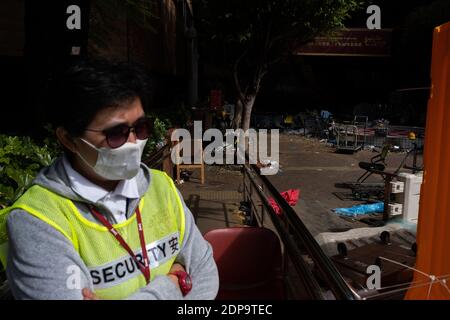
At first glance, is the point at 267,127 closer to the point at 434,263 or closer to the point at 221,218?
the point at 221,218

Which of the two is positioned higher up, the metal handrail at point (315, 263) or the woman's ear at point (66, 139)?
the woman's ear at point (66, 139)

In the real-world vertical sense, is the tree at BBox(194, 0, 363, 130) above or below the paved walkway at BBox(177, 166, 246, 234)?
above

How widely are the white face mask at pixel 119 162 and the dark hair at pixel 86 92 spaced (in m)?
0.09

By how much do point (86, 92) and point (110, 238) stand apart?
481 mm

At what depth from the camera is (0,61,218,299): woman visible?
1259mm

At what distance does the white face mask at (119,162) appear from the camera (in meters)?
1.47

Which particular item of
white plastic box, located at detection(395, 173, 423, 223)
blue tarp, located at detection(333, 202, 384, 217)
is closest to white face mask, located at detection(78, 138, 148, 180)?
white plastic box, located at detection(395, 173, 423, 223)

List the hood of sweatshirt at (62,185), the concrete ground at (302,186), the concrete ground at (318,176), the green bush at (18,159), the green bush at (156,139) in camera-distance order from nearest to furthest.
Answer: the hood of sweatshirt at (62,185) < the green bush at (18,159) < the concrete ground at (302,186) < the green bush at (156,139) < the concrete ground at (318,176)

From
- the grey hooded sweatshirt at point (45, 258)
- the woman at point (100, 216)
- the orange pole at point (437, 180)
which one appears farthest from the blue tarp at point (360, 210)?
the grey hooded sweatshirt at point (45, 258)

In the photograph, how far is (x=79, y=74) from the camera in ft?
4.64

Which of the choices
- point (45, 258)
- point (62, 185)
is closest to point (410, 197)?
point (62, 185)

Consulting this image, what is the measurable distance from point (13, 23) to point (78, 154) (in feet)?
27.8

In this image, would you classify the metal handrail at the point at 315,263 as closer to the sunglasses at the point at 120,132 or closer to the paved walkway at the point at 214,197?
the sunglasses at the point at 120,132

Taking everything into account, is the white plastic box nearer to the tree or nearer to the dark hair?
the tree
